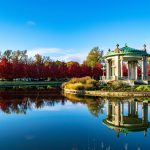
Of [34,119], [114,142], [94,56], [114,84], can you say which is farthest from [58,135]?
[94,56]

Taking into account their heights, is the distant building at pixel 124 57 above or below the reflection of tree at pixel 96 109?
above

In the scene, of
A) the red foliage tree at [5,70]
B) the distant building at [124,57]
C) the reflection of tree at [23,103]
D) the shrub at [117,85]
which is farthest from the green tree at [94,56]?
the reflection of tree at [23,103]

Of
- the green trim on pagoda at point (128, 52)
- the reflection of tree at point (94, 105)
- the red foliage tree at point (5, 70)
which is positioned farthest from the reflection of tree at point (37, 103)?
the red foliage tree at point (5, 70)

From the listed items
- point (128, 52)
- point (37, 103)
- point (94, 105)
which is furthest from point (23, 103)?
point (128, 52)

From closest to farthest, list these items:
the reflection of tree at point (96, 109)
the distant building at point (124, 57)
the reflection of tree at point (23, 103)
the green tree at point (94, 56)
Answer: the reflection of tree at point (96, 109) < the reflection of tree at point (23, 103) < the distant building at point (124, 57) < the green tree at point (94, 56)

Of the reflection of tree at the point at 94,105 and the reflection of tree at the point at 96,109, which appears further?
the reflection of tree at the point at 94,105

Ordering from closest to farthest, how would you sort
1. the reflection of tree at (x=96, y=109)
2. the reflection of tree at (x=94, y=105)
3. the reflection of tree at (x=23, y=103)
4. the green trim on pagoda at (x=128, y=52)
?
the reflection of tree at (x=96, y=109), the reflection of tree at (x=94, y=105), the reflection of tree at (x=23, y=103), the green trim on pagoda at (x=128, y=52)

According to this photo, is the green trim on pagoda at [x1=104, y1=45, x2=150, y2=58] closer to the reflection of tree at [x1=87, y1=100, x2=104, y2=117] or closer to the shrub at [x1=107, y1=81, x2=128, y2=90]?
the shrub at [x1=107, y1=81, x2=128, y2=90]

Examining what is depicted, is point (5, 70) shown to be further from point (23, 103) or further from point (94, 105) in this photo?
point (94, 105)

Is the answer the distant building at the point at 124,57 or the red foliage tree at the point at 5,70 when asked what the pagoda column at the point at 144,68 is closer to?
the distant building at the point at 124,57

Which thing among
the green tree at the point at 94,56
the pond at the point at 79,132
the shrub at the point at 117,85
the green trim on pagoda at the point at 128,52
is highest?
the green tree at the point at 94,56

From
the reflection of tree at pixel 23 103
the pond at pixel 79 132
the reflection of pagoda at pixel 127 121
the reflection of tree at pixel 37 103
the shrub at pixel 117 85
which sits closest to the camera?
the pond at pixel 79 132

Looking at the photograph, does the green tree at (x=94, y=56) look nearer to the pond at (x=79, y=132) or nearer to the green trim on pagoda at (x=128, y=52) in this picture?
the green trim on pagoda at (x=128, y=52)

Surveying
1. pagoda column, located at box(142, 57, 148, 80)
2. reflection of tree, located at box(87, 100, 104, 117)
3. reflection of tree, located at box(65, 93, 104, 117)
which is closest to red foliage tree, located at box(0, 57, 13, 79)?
pagoda column, located at box(142, 57, 148, 80)
